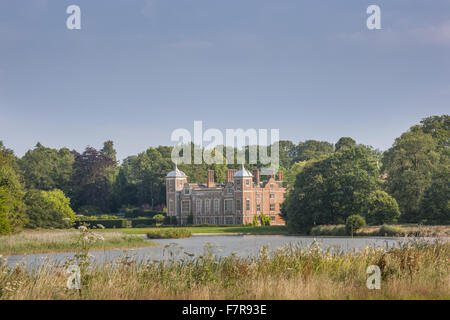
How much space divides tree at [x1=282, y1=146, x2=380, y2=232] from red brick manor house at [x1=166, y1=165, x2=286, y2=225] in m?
17.7

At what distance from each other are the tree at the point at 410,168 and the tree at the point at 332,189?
6.98 feet

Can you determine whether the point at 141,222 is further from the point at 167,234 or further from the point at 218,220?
the point at 167,234

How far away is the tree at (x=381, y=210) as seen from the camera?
46656 millimetres

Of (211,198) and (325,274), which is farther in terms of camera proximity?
(211,198)

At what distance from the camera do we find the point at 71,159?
9188 cm

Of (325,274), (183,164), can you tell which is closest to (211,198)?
(183,164)

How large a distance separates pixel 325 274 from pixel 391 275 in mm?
1297

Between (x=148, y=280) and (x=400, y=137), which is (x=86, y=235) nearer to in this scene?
(x=148, y=280)

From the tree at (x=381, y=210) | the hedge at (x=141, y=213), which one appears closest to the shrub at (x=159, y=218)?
the hedge at (x=141, y=213)

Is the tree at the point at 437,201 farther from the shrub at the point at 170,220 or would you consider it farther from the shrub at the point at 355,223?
the shrub at the point at 170,220

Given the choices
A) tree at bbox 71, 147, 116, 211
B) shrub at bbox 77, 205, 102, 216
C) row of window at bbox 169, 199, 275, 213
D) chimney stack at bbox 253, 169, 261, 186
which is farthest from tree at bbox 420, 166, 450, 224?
tree at bbox 71, 147, 116, 211

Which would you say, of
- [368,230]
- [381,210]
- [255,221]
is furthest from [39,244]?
[255,221]

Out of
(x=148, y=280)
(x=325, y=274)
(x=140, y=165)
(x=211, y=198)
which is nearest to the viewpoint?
(x=148, y=280)

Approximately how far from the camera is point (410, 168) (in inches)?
2151
